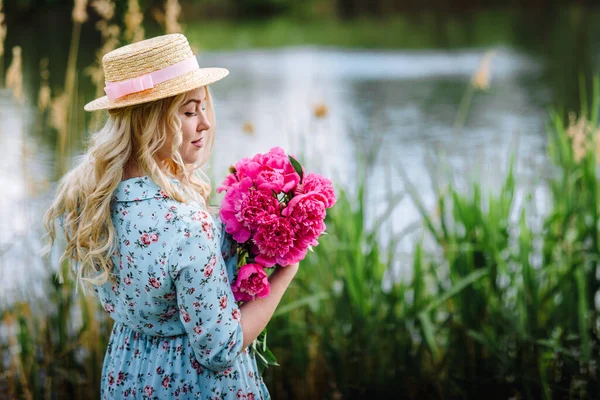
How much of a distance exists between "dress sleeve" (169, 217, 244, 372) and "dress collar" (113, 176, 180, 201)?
0.33 feet

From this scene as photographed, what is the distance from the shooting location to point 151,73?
55.4 inches

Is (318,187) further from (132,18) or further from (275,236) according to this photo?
(132,18)

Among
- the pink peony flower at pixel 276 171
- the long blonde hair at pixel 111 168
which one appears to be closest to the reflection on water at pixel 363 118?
the long blonde hair at pixel 111 168

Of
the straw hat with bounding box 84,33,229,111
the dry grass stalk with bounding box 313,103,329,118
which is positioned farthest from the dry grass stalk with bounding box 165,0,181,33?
the straw hat with bounding box 84,33,229,111

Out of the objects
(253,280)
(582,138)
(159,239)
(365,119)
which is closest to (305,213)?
(253,280)

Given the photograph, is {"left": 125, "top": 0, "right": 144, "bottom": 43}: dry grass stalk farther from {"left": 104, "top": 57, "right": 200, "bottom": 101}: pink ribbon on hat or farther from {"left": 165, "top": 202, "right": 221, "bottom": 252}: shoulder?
{"left": 165, "top": 202, "right": 221, "bottom": 252}: shoulder

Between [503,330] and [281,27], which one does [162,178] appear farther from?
[281,27]

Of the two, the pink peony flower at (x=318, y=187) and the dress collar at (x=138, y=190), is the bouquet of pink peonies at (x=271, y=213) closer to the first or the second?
the pink peony flower at (x=318, y=187)

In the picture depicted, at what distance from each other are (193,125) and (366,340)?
132 cm

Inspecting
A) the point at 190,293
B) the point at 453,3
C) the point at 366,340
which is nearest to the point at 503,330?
the point at 366,340

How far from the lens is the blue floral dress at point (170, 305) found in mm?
1347

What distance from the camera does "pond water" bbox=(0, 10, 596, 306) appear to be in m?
4.77

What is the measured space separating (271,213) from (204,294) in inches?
7.8

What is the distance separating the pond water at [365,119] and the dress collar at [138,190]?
4.43ft
